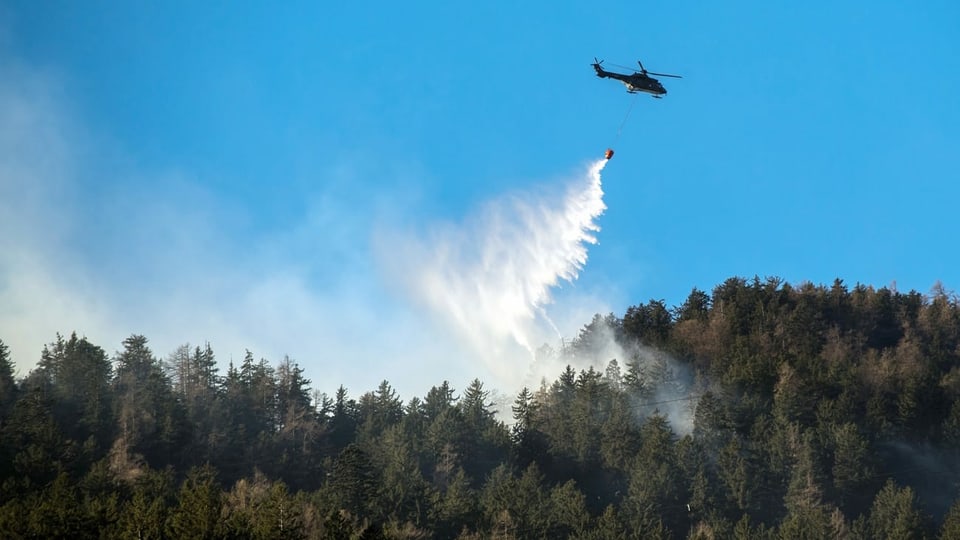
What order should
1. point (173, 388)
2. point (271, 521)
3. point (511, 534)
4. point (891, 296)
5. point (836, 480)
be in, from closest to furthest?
point (271, 521)
point (511, 534)
point (836, 480)
point (173, 388)
point (891, 296)

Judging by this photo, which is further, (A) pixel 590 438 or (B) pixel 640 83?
(A) pixel 590 438

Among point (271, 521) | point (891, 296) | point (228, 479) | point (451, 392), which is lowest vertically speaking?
point (271, 521)

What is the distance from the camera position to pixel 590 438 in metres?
101

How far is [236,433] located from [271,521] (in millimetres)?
44419

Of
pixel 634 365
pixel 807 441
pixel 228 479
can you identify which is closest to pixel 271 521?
pixel 228 479

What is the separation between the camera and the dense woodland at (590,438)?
268 ft

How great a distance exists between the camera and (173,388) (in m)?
110

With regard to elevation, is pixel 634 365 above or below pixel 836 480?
above

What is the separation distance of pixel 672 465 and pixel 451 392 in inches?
869

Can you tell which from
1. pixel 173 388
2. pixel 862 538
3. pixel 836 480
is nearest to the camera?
pixel 862 538

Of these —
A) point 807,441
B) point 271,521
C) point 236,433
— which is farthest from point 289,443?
point 271,521

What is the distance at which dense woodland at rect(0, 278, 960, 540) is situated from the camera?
81562mm

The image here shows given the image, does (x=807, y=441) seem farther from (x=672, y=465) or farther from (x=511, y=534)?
(x=511, y=534)

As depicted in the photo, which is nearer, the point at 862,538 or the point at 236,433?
the point at 862,538
